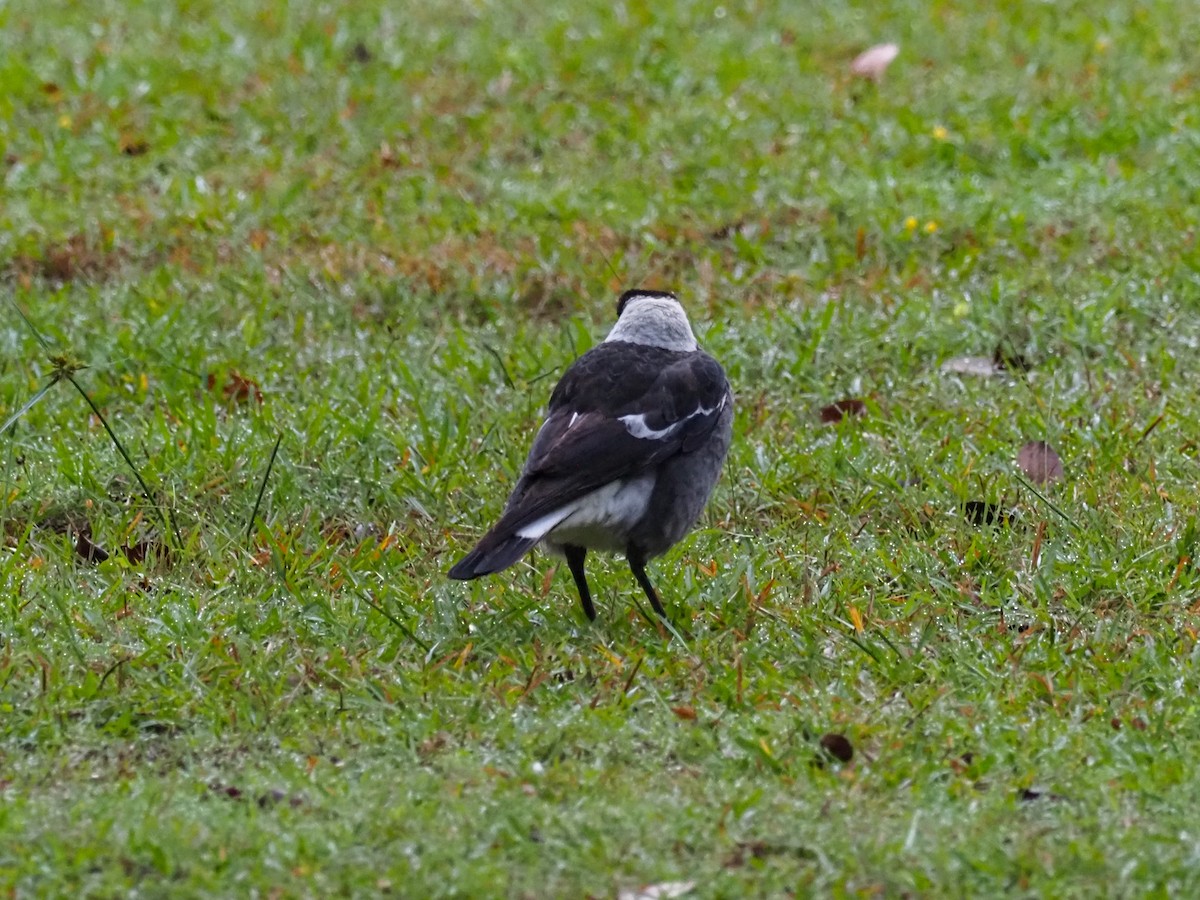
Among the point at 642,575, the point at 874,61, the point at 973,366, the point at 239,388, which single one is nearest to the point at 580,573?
the point at 642,575

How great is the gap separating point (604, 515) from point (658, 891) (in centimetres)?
153

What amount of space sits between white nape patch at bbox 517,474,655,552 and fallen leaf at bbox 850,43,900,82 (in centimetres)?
489

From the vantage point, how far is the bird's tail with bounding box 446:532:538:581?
4512 mm

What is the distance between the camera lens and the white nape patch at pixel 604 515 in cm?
482

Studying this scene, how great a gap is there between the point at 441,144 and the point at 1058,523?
437cm

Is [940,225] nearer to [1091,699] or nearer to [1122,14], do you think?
[1122,14]

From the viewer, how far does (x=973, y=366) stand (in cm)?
672

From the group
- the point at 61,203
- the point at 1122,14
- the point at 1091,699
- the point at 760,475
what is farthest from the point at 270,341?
the point at 1122,14

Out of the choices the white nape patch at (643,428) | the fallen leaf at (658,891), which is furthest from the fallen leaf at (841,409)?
the fallen leaf at (658,891)

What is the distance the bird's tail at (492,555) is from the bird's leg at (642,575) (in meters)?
0.43

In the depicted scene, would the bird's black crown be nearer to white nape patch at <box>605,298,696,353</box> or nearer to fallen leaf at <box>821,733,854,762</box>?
white nape patch at <box>605,298,696,353</box>

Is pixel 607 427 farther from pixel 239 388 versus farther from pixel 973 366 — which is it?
pixel 973 366

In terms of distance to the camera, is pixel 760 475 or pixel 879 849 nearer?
pixel 879 849

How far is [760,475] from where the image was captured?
19.2ft
